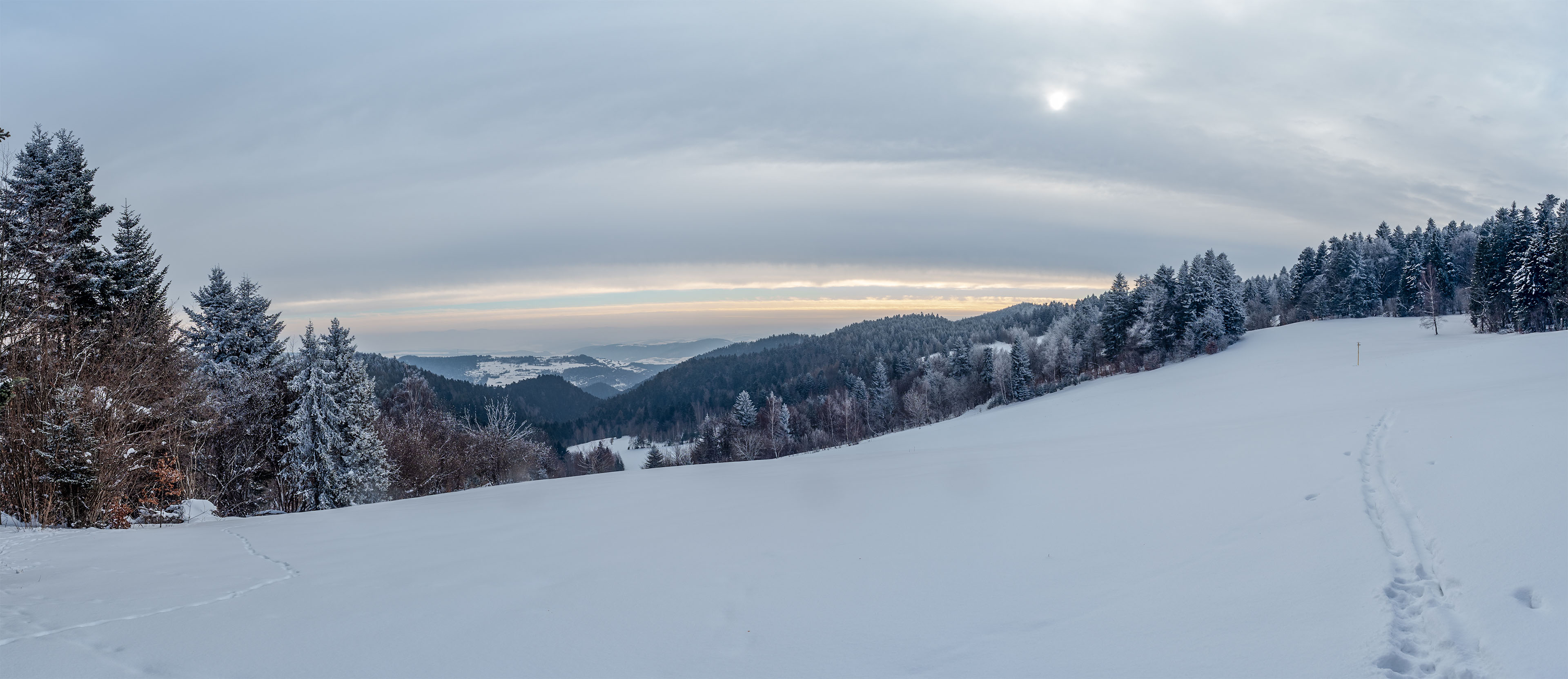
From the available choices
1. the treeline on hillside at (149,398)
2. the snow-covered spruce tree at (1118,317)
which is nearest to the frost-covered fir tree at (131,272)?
the treeline on hillside at (149,398)

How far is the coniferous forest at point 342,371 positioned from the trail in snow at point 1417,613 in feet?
34.9

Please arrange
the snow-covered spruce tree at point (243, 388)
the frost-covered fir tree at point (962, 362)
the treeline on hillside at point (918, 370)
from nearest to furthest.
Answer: the snow-covered spruce tree at point (243, 388)
the treeline on hillside at point (918, 370)
the frost-covered fir tree at point (962, 362)

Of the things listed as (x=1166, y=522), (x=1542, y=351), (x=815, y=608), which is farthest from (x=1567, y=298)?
(x=815, y=608)

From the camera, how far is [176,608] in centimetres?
490

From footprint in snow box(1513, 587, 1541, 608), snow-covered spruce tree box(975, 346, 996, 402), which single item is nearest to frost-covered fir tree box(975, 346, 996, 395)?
snow-covered spruce tree box(975, 346, 996, 402)

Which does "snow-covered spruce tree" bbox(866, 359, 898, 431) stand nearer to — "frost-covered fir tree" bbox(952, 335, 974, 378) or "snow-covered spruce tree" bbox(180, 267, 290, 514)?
"frost-covered fir tree" bbox(952, 335, 974, 378)

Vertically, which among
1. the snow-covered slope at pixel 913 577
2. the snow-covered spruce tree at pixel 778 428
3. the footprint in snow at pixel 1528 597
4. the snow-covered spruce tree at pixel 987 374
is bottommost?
the snow-covered spruce tree at pixel 778 428

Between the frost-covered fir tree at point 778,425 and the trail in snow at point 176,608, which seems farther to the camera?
the frost-covered fir tree at point 778,425

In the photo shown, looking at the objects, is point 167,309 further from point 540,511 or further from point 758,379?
point 758,379

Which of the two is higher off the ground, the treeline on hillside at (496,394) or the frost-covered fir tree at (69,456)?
the frost-covered fir tree at (69,456)

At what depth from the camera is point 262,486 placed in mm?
24734

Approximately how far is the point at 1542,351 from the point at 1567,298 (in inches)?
901

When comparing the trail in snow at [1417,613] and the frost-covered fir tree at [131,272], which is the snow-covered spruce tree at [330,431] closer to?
the frost-covered fir tree at [131,272]

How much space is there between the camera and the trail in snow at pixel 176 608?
4223mm
